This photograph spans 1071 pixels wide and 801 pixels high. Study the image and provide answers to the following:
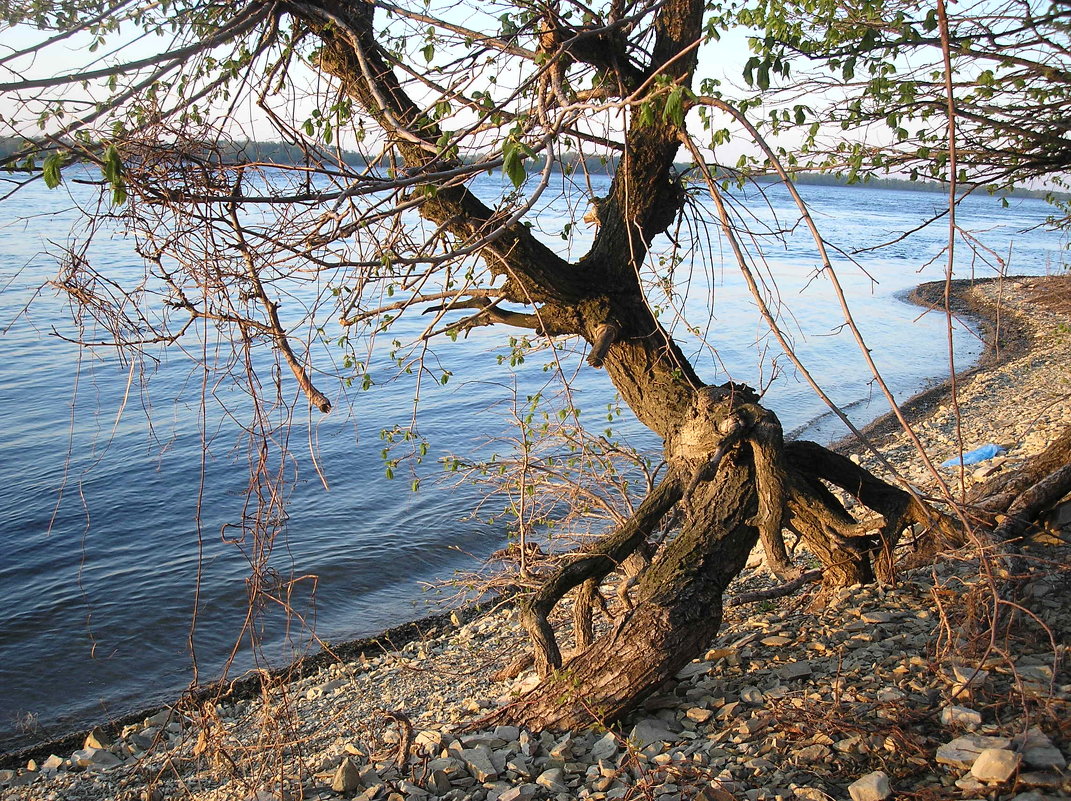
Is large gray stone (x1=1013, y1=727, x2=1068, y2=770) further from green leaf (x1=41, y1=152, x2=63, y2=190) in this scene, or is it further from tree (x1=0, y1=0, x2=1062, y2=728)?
green leaf (x1=41, y1=152, x2=63, y2=190)

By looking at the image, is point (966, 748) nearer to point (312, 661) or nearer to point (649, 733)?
point (649, 733)

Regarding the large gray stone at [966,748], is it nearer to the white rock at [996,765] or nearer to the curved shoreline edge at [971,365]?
the white rock at [996,765]

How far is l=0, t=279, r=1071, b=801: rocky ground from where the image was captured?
3.29 meters

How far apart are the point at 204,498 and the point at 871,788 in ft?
33.1

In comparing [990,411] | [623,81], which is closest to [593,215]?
[623,81]

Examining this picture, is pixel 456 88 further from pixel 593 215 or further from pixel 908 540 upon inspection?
pixel 908 540

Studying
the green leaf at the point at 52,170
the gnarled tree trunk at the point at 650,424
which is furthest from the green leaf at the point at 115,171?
the gnarled tree trunk at the point at 650,424

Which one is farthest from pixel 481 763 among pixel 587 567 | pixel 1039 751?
pixel 1039 751

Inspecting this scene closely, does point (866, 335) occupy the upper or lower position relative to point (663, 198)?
lower

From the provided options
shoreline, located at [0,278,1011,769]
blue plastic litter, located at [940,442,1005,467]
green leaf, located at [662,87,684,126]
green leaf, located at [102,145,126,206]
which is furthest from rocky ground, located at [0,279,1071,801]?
blue plastic litter, located at [940,442,1005,467]

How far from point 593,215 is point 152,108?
260 cm

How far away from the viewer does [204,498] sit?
11.4m

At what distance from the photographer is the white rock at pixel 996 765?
9.82 feet

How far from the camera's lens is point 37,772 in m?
6.34
